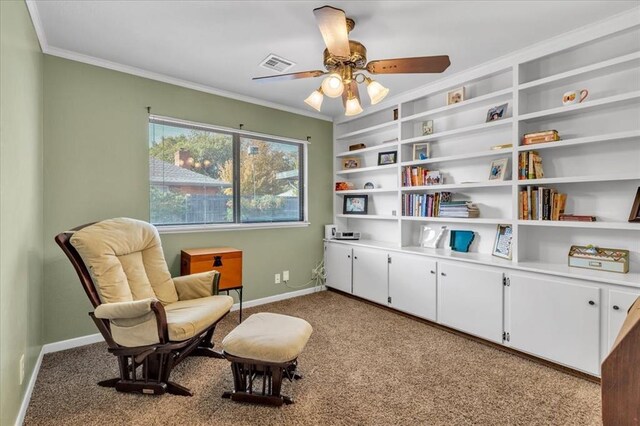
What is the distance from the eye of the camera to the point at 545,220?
2604 mm

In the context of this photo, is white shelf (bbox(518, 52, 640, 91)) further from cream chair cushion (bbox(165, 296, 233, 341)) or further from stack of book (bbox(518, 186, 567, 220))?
cream chair cushion (bbox(165, 296, 233, 341))

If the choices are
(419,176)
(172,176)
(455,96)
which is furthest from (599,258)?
(172,176)

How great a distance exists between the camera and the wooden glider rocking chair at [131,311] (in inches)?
77.5

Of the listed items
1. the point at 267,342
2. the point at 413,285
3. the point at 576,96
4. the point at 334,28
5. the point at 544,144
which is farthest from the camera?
the point at 413,285

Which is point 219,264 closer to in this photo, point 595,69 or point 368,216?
point 368,216

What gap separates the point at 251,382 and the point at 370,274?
7.17ft

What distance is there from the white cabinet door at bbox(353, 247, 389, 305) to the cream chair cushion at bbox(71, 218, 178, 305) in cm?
220

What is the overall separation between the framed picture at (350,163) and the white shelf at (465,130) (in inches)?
38.4

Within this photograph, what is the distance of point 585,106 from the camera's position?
235cm

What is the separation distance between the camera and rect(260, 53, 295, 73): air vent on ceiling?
2838 mm

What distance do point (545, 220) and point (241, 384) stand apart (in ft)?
8.64

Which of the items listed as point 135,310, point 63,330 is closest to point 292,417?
point 135,310

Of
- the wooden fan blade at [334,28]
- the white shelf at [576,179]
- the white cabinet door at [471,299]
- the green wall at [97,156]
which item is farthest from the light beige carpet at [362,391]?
the wooden fan blade at [334,28]

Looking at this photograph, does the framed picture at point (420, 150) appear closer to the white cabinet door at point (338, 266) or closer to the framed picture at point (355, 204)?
the framed picture at point (355, 204)
